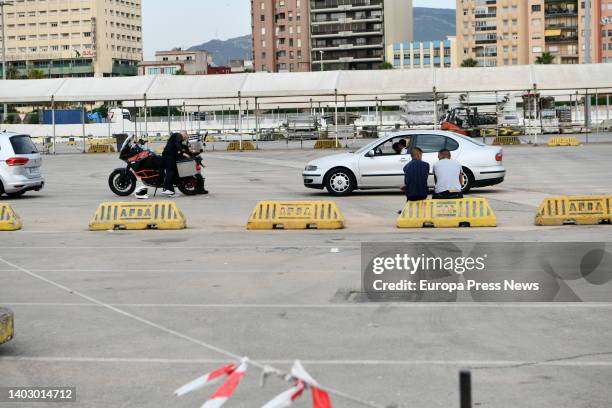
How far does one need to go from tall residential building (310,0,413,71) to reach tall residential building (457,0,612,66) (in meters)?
15.4

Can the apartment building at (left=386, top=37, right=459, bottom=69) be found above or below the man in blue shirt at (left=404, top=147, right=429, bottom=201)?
above

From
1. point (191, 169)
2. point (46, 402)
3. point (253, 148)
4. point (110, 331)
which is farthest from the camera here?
point (253, 148)

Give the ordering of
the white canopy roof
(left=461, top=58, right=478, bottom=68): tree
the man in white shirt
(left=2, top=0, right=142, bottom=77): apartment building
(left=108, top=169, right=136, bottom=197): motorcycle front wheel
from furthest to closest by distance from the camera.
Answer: (left=2, top=0, right=142, bottom=77): apartment building < (left=461, top=58, right=478, bottom=68): tree < the white canopy roof < (left=108, top=169, right=136, bottom=197): motorcycle front wheel < the man in white shirt

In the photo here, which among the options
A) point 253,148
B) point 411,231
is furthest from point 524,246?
point 253,148

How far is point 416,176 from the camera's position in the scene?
57.6 ft

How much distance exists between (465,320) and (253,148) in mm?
41970

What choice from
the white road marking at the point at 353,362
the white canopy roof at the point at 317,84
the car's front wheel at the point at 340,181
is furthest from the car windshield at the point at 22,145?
the white canopy roof at the point at 317,84

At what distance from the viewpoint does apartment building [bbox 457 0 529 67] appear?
15388 cm

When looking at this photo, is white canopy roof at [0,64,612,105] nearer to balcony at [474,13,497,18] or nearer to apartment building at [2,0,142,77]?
balcony at [474,13,497,18]

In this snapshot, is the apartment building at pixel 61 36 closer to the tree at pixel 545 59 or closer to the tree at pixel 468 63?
the tree at pixel 468 63

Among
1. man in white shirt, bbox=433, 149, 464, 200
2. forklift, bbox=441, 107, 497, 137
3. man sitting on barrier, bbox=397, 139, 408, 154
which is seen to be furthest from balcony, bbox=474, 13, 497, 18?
man in white shirt, bbox=433, 149, 464, 200

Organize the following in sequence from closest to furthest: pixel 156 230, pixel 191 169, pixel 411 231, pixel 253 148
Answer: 1. pixel 411 231
2. pixel 156 230
3. pixel 191 169
4. pixel 253 148

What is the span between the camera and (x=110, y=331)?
31.9ft

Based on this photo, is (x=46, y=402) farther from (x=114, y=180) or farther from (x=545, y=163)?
(x=545, y=163)
